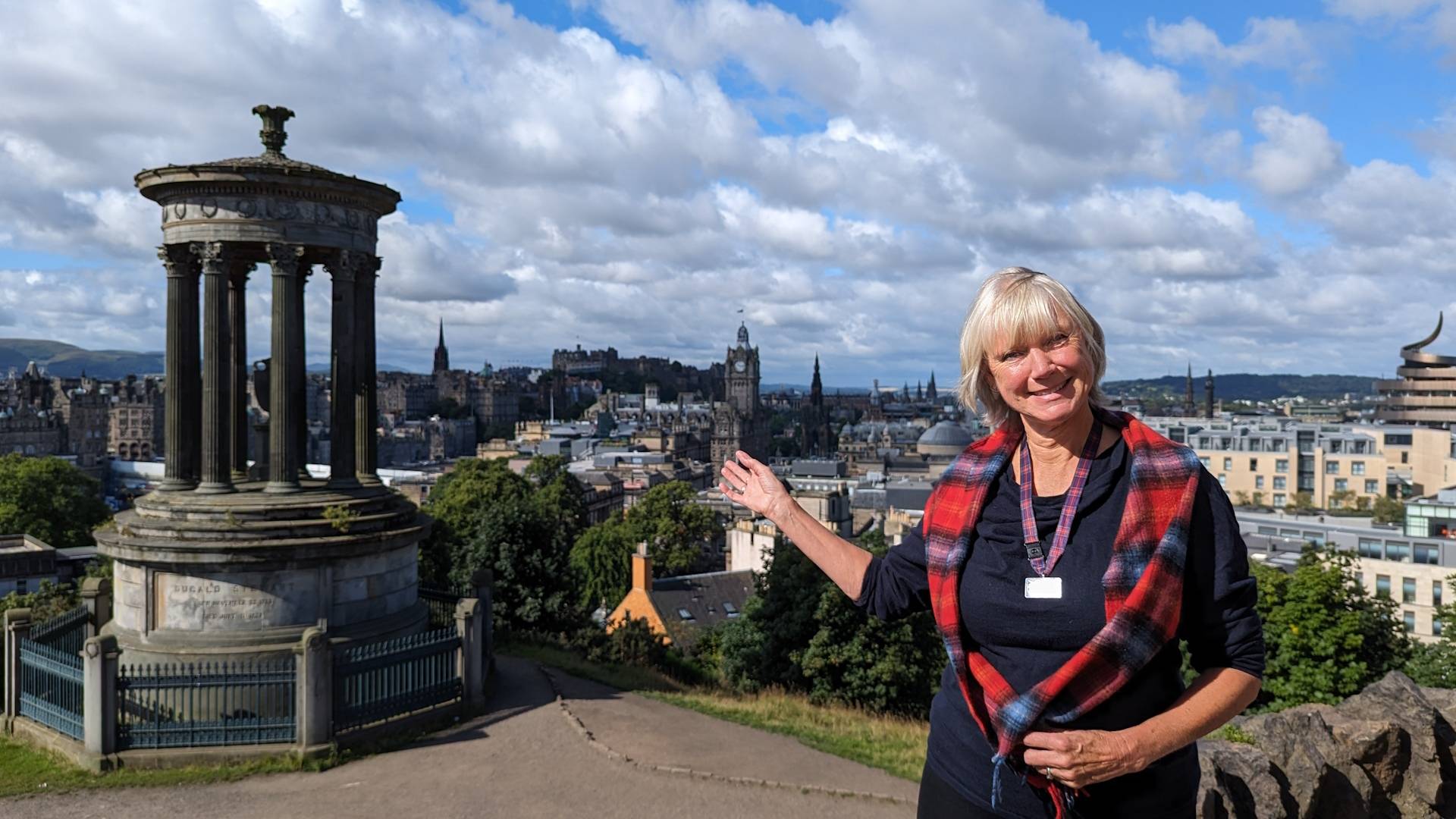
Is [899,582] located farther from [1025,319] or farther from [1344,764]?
[1344,764]

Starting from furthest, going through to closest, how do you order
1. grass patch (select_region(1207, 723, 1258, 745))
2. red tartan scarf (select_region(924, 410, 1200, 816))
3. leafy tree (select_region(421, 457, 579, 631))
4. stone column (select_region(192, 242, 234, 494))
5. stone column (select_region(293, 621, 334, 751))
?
1. leafy tree (select_region(421, 457, 579, 631))
2. stone column (select_region(192, 242, 234, 494))
3. stone column (select_region(293, 621, 334, 751))
4. grass patch (select_region(1207, 723, 1258, 745))
5. red tartan scarf (select_region(924, 410, 1200, 816))

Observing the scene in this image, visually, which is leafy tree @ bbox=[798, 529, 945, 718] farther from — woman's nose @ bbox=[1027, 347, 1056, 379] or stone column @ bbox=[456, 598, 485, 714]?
woman's nose @ bbox=[1027, 347, 1056, 379]

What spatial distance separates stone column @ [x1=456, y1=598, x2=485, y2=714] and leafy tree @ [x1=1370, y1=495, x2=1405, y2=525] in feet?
191

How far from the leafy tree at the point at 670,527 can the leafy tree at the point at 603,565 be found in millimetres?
2226

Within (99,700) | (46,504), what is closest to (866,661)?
(99,700)

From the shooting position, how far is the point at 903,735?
1584cm

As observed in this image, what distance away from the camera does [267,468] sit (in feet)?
57.7

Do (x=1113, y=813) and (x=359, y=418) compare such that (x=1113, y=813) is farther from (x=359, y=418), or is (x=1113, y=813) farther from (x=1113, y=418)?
(x=359, y=418)

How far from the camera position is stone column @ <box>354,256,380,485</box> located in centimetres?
1709

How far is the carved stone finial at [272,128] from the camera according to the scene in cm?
1631

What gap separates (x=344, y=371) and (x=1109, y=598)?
1597 cm

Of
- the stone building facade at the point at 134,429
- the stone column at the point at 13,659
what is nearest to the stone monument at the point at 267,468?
the stone column at the point at 13,659

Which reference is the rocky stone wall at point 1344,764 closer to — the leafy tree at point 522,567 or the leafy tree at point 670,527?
the leafy tree at point 522,567

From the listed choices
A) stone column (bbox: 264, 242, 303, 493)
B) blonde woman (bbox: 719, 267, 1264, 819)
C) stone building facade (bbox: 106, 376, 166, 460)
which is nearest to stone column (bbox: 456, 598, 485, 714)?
stone column (bbox: 264, 242, 303, 493)
